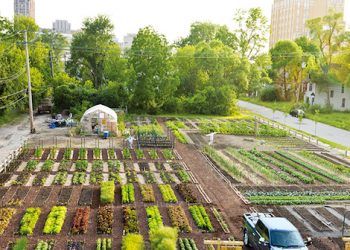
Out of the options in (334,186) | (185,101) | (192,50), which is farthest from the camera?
(192,50)

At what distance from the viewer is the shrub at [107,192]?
19.9 metres

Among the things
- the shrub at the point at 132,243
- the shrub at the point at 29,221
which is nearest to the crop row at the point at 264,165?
the shrub at the point at 132,243

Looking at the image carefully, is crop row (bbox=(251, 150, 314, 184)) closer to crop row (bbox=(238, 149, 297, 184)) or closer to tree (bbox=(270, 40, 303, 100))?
crop row (bbox=(238, 149, 297, 184))

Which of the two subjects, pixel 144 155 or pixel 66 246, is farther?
pixel 144 155

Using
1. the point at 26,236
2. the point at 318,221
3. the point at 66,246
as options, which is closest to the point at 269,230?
the point at 318,221

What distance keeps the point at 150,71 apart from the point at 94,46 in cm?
1815

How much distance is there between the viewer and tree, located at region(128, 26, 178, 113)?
169 ft

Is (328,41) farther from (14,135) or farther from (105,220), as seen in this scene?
(105,220)

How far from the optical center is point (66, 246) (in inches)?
603

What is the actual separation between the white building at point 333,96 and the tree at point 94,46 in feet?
112

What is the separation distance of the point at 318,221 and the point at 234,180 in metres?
6.84

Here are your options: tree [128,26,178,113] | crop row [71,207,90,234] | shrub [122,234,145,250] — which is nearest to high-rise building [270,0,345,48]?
tree [128,26,178,113]

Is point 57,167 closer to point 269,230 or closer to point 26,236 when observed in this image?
point 26,236

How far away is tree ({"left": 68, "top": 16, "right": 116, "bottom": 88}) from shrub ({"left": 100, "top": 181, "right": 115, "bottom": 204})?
4585 cm
